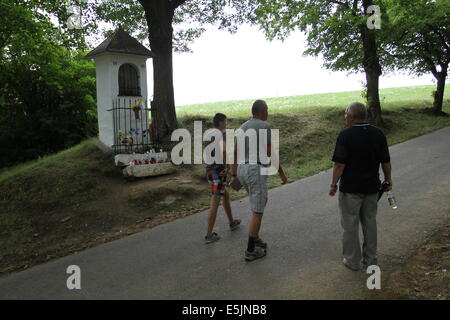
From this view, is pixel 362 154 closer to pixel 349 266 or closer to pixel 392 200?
pixel 392 200

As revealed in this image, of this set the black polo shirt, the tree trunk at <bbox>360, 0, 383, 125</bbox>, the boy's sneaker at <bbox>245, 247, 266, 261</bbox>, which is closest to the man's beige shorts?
the boy's sneaker at <bbox>245, 247, 266, 261</bbox>

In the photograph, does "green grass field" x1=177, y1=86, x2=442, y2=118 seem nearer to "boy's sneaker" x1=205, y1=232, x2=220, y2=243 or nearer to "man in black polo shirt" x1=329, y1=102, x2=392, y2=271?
"boy's sneaker" x1=205, y1=232, x2=220, y2=243

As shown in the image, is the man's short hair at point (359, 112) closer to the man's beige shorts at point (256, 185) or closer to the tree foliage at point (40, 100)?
the man's beige shorts at point (256, 185)

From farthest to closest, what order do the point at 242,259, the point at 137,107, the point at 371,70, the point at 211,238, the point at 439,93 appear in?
the point at 439,93 < the point at 371,70 < the point at 137,107 < the point at 211,238 < the point at 242,259

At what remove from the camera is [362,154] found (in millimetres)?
4508

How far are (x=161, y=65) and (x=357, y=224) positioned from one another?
924 centimetres

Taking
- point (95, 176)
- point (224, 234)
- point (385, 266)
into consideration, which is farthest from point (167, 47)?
point (385, 266)

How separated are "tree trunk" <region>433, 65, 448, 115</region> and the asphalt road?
48.9 ft

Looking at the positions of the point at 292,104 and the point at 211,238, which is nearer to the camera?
the point at 211,238

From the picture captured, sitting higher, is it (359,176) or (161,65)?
(161,65)

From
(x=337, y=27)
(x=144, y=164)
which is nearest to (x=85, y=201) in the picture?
(x=144, y=164)

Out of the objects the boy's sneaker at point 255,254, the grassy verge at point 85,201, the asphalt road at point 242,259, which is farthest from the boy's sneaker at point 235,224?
the grassy verge at point 85,201

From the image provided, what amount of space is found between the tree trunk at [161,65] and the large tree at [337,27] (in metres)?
4.57
